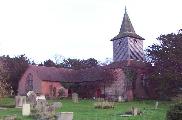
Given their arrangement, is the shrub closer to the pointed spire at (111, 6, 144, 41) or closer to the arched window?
the pointed spire at (111, 6, 144, 41)

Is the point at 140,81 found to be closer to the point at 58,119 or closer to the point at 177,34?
the point at 177,34

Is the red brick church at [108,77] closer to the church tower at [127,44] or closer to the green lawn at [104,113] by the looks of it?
the church tower at [127,44]

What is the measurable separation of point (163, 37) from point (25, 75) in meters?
26.8

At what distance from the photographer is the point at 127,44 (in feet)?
218

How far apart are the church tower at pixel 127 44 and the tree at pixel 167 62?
9920mm

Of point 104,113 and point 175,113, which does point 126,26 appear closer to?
point 104,113

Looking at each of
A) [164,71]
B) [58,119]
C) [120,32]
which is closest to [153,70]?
[164,71]

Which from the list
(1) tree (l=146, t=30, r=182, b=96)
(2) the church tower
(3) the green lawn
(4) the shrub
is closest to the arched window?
(2) the church tower

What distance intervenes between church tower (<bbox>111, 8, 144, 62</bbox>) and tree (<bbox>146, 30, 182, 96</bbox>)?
9920 millimetres

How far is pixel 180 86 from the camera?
50.7 m

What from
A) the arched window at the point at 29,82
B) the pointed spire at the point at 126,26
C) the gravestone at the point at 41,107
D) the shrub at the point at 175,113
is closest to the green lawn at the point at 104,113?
the gravestone at the point at 41,107

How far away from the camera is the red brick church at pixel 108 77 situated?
61.4m

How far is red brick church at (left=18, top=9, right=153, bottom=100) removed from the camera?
61.4 m

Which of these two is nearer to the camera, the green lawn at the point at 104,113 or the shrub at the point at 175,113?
the shrub at the point at 175,113
